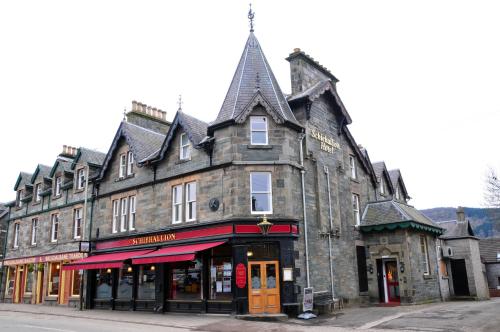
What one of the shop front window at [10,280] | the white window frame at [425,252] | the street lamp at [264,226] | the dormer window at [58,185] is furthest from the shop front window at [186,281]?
the shop front window at [10,280]

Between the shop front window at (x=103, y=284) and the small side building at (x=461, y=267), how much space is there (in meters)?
19.9

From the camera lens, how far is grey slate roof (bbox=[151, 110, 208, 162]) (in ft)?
69.9

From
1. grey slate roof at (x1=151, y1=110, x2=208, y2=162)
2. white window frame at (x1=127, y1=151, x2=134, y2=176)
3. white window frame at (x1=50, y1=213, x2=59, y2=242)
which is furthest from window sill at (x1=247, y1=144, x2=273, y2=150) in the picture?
white window frame at (x1=50, y1=213, x2=59, y2=242)

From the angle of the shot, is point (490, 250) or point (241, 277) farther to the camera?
point (490, 250)

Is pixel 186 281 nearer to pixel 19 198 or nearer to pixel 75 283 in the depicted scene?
pixel 75 283

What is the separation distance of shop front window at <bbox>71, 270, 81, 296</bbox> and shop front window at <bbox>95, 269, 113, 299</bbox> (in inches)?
82.9

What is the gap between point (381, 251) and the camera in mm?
24062

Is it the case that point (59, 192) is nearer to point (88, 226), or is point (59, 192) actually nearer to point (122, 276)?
point (88, 226)

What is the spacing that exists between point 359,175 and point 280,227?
10.5m

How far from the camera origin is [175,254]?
18.8 meters

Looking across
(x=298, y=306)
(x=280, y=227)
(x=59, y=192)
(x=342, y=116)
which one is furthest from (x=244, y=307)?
(x=59, y=192)

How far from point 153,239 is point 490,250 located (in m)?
34.8

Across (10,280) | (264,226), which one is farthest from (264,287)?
(10,280)

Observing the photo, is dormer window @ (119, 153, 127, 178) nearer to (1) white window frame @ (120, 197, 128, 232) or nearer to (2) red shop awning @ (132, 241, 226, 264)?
(1) white window frame @ (120, 197, 128, 232)
